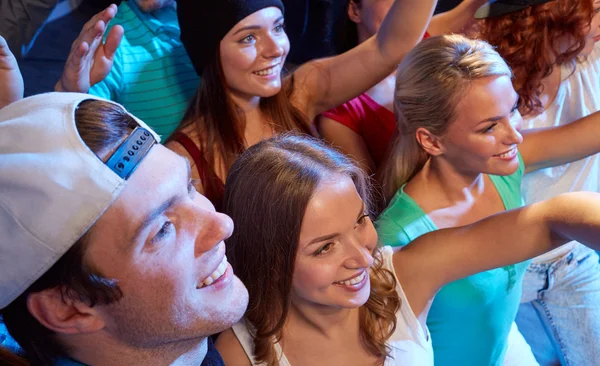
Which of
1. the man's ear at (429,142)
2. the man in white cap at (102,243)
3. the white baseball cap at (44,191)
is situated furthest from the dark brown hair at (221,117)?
the white baseball cap at (44,191)

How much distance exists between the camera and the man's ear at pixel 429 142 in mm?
1800

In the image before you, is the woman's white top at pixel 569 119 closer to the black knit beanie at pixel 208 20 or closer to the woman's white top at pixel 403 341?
the woman's white top at pixel 403 341

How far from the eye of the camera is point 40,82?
2.91 m

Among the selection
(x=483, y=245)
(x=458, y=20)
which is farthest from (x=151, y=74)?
(x=483, y=245)

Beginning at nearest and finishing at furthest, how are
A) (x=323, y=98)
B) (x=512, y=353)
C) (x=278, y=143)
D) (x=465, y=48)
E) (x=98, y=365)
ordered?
1. (x=98, y=365)
2. (x=278, y=143)
3. (x=465, y=48)
4. (x=512, y=353)
5. (x=323, y=98)

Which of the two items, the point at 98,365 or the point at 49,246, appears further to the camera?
the point at 98,365

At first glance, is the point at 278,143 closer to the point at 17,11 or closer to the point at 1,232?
the point at 1,232

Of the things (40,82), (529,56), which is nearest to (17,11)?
(40,82)

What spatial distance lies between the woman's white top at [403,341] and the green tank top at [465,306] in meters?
0.20

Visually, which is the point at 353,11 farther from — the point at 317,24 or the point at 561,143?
the point at 561,143

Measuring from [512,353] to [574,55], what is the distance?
0.91 m

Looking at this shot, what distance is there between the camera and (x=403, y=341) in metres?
1.48

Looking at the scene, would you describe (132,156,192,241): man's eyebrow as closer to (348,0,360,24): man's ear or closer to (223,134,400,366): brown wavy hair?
(223,134,400,366): brown wavy hair

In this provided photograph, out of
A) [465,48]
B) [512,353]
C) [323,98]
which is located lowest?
[512,353]
